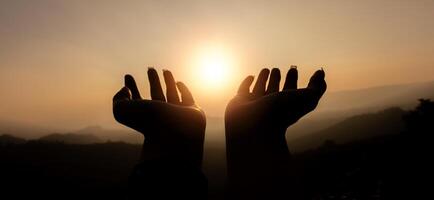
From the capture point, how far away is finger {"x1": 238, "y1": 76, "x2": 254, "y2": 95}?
416cm

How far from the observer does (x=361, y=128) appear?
92188 mm

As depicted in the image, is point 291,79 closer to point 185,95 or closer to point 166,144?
point 185,95

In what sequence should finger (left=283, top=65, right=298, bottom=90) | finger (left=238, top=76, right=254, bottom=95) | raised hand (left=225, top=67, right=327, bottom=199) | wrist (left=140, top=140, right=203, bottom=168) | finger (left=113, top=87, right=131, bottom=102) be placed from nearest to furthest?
raised hand (left=225, top=67, right=327, bottom=199), wrist (left=140, top=140, right=203, bottom=168), finger (left=113, top=87, right=131, bottom=102), finger (left=238, top=76, right=254, bottom=95), finger (left=283, top=65, right=298, bottom=90)

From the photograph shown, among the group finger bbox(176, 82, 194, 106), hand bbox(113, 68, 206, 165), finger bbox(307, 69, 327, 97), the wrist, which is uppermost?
finger bbox(307, 69, 327, 97)

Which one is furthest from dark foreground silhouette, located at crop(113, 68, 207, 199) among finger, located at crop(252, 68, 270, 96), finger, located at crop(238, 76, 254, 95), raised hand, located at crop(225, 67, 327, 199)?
finger, located at crop(252, 68, 270, 96)

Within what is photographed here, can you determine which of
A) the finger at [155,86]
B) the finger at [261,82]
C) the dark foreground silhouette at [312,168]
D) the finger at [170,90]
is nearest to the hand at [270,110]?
the finger at [261,82]

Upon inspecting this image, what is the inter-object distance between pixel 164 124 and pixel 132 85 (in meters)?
0.85

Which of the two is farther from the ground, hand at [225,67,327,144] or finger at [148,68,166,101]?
finger at [148,68,166,101]

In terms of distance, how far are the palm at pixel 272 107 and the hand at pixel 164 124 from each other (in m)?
0.37

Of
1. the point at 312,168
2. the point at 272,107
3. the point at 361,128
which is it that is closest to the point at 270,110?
the point at 272,107

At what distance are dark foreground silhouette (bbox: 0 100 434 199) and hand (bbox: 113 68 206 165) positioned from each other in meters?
0.44

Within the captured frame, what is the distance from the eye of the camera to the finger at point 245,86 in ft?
13.7

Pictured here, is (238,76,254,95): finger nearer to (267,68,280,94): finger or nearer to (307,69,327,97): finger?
(267,68,280,94): finger

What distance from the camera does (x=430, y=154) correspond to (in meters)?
28.8
